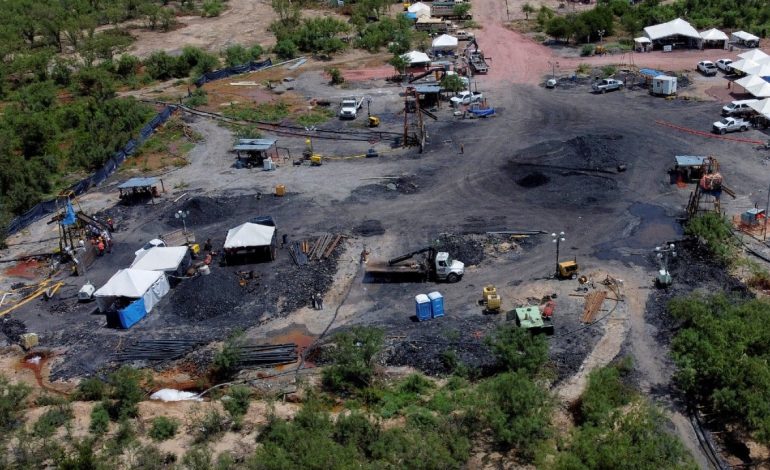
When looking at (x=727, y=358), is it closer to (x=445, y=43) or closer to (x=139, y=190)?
(x=139, y=190)

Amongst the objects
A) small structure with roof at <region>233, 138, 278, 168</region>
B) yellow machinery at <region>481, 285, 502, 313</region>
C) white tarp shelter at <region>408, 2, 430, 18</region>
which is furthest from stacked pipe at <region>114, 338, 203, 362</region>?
white tarp shelter at <region>408, 2, 430, 18</region>

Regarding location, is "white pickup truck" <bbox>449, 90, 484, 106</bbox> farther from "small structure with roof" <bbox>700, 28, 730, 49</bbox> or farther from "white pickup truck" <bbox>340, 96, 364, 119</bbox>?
"small structure with roof" <bbox>700, 28, 730, 49</bbox>

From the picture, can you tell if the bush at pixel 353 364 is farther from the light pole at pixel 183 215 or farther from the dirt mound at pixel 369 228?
the light pole at pixel 183 215

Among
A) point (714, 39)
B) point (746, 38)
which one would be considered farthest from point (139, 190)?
point (746, 38)

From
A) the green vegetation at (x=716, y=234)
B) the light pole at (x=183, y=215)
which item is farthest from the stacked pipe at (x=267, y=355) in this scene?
the green vegetation at (x=716, y=234)

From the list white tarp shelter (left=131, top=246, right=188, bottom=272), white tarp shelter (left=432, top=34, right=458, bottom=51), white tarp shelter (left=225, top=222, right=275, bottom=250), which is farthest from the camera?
white tarp shelter (left=432, top=34, right=458, bottom=51)
